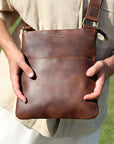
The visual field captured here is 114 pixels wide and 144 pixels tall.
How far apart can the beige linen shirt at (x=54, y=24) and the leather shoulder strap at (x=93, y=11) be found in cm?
4

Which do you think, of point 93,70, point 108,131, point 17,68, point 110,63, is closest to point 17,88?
point 17,68

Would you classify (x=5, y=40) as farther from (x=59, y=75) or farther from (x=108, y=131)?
(x=108, y=131)

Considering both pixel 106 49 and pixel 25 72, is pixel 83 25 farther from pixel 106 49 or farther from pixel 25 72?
pixel 25 72

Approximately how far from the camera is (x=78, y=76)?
4.09 feet

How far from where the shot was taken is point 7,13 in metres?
1.45

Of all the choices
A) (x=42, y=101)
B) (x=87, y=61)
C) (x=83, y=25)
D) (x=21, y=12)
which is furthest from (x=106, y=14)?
(x=42, y=101)

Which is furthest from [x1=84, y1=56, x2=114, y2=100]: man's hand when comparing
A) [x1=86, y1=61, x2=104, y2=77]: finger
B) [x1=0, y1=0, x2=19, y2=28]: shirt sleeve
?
[x1=0, y1=0, x2=19, y2=28]: shirt sleeve

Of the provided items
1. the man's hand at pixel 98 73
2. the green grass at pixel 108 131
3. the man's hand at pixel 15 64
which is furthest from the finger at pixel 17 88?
the green grass at pixel 108 131

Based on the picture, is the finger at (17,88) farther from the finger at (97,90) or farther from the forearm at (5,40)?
the finger at (97,90)

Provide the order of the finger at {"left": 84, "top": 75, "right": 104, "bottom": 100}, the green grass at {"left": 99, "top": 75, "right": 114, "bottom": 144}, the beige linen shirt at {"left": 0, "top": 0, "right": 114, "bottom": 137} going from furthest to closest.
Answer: the green grass at {"left": 99, "top": 75, "right": 114, "bottom": 144}
the beige linen shirt at {"left": 0, "top": 0, "right": 114, "bottom": 137}
the finger at {"left": 84, "top": 75, "right": 104, "bottom": 100}

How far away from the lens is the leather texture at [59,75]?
4.01 feet

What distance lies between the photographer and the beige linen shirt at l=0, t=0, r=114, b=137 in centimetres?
132

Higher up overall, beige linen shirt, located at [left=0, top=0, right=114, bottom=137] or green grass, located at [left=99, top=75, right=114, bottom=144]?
beige linen shirt, located at [left=0, top=0, right=114, bottom=137]

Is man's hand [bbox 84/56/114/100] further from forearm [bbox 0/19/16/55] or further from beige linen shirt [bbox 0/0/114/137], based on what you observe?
forearm [bbox 0/19/16/55]
